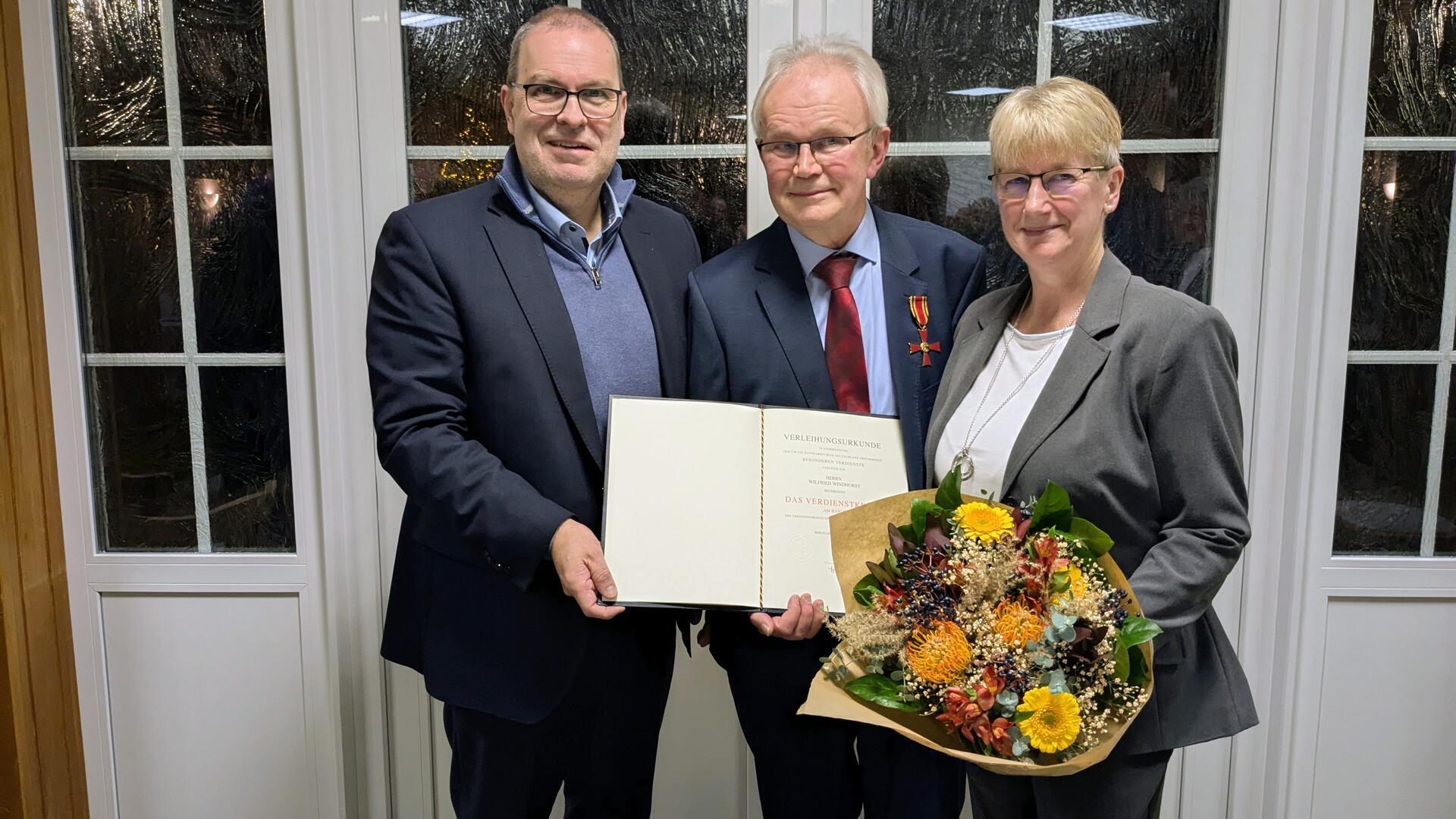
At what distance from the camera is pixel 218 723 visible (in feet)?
7.44

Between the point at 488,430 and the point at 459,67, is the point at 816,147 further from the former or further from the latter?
the point at 459,67

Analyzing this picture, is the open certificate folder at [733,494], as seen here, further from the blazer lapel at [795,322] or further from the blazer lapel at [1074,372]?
the blazer lapel at [1074,372]

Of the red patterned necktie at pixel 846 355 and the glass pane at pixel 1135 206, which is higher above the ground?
the glass pane at pixel 1135 206

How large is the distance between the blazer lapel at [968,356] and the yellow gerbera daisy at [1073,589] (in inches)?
15.0

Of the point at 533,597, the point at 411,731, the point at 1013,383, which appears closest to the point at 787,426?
the point at 1013,383

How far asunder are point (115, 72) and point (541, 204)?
134 centimetres

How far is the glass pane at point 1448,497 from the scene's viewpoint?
7.00ft

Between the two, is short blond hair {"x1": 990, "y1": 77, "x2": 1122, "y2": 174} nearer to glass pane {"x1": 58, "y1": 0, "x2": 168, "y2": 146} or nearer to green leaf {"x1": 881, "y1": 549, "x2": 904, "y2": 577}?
green leaf {"x1": 881, "y1": 549, "x2": 904, "y2": 577}

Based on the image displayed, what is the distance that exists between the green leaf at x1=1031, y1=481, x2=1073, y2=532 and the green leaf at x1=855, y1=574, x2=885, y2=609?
238 millimetres

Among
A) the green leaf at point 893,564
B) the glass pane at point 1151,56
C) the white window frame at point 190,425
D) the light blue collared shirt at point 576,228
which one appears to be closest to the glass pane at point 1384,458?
the glass pane at point 1151,56

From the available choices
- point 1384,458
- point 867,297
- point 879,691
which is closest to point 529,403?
point 867,297

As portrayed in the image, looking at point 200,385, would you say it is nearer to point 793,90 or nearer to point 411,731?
point 411,731

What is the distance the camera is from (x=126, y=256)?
2191mm

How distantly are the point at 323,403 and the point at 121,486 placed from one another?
63cm
